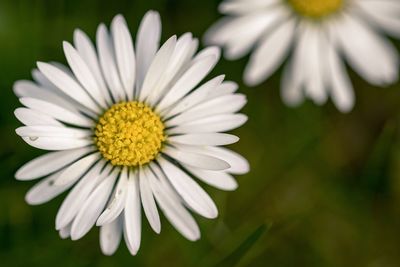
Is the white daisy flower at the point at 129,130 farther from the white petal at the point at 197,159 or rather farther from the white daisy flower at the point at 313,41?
the white daisy flower at the point at 313,41

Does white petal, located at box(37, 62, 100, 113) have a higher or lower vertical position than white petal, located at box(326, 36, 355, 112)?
higher

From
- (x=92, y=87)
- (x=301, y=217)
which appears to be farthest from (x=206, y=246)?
(x=92, y=87)

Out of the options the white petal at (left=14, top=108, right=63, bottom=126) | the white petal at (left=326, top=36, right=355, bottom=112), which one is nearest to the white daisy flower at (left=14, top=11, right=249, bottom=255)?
the white petal at (left=14, top=108, right=63, bottom=126)

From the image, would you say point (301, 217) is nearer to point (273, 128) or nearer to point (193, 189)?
point (273, 128)

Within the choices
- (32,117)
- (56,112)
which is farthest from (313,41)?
(32,117)

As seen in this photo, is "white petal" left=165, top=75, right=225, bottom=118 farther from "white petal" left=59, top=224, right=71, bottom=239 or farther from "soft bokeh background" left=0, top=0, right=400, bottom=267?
"soft bokeh background" left=0, top=0, right=400, bottom=267

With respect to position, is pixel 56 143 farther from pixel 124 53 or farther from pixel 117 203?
pixel 124 53
